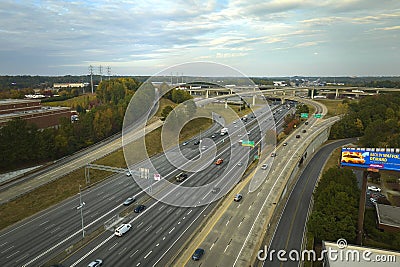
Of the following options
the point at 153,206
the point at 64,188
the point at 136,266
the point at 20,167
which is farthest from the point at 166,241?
the point at 20,167

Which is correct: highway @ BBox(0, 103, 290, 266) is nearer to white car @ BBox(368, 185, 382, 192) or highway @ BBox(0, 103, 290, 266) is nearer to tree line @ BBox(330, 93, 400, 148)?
white car @ BBox(368, 185, 382, 192)

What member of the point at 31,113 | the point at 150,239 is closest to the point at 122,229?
the point at 150,239

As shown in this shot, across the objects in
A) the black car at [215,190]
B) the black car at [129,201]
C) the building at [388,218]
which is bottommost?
the black car at [129,201]

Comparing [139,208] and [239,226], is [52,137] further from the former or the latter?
[239,226]

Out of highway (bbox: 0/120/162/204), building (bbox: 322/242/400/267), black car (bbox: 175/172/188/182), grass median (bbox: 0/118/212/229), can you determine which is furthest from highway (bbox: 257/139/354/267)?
highway (bbox: 0/120/162/204)

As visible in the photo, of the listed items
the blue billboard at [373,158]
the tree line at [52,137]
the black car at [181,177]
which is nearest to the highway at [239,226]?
the black car at [181,177]

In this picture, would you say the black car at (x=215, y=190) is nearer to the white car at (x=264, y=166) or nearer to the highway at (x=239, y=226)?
the highway at (x=239, y=226)
